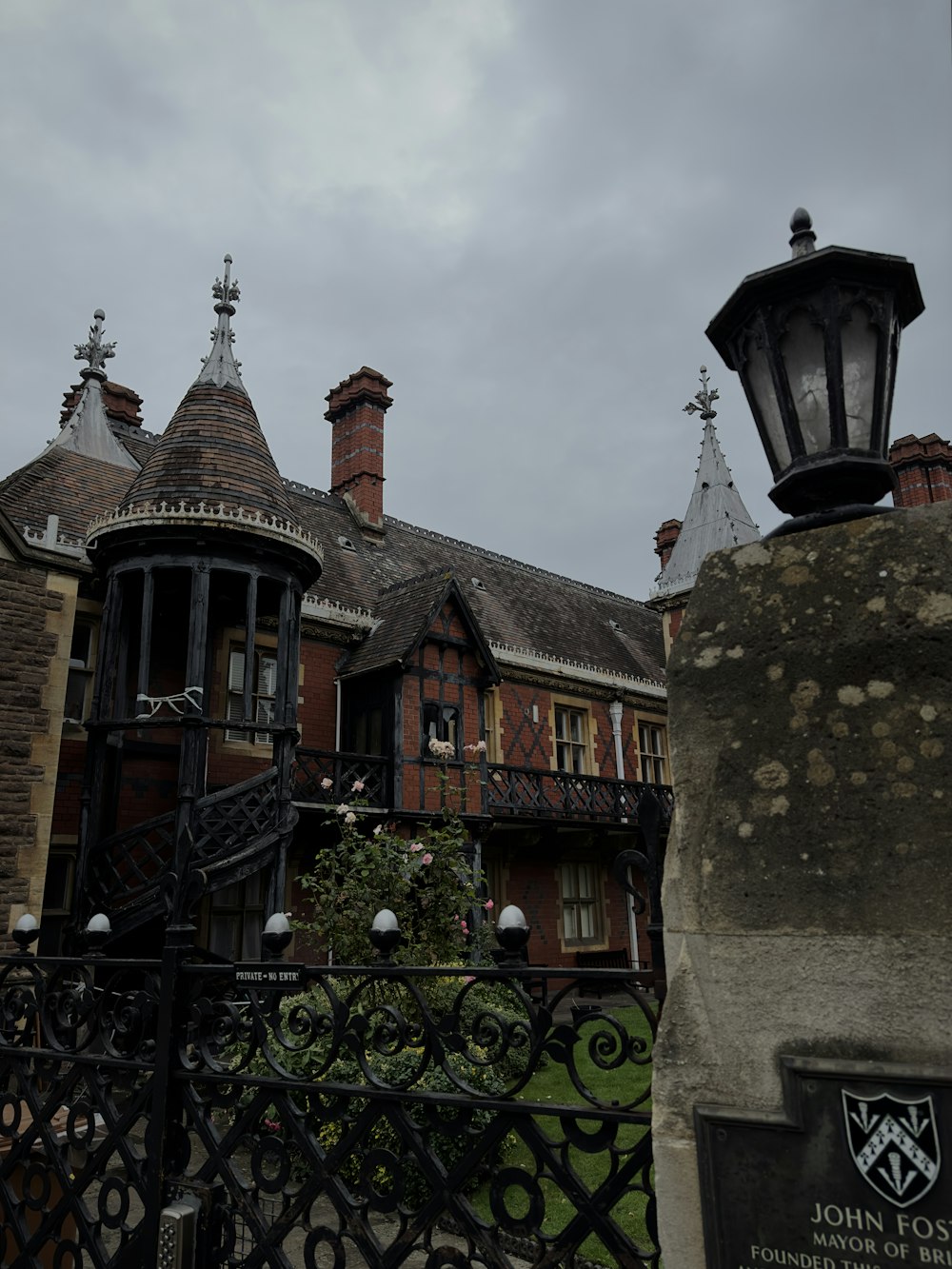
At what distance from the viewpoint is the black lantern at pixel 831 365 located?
222 centimetres

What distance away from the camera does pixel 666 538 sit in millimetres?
25391

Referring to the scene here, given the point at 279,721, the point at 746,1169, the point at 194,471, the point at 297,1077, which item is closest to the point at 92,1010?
the point at 297,1077

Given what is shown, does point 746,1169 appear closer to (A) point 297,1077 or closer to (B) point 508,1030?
(B) point 508,1030

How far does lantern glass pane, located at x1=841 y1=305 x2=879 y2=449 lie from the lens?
224cm

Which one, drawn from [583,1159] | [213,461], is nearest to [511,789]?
[213,461]

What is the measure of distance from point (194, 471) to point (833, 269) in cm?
1046

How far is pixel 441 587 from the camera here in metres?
14.8

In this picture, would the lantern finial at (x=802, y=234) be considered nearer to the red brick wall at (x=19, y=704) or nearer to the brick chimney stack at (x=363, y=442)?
the red brick wall at (x=19, y=704)

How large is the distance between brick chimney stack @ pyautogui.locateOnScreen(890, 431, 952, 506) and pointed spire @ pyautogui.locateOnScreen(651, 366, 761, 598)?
4648 millimetres

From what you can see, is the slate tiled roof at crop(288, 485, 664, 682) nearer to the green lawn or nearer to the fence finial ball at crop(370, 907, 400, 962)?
the green lawn

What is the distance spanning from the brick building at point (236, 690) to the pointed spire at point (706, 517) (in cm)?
398

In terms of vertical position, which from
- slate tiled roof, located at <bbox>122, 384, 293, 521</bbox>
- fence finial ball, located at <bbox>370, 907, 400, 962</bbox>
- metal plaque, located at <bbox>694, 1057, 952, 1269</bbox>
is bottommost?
metal plaque, located at <bbox>694, 1057, 952, 1269</bbox>

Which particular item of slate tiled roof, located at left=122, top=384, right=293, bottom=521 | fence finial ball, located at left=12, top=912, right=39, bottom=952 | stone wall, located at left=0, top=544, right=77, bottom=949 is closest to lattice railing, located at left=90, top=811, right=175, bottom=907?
stone wall, located at left=0, top=544, right=77, bottom=949

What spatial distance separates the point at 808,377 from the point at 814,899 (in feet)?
4.34
